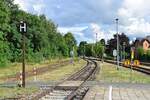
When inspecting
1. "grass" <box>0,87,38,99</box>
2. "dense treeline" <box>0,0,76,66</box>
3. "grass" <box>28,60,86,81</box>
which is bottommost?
"grass" <box>0,87,38,99</box>

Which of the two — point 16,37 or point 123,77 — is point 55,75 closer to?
point 123,77

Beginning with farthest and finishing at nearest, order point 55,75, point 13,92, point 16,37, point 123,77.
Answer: point 16,37 < point 55,75 < point 123,77 < point 13,92

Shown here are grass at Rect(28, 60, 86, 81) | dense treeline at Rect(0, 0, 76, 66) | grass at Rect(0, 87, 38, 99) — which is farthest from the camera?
dense treeline at Rect(0, 0, 76, 66)

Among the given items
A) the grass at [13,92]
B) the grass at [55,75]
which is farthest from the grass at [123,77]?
the grass at [13,92]

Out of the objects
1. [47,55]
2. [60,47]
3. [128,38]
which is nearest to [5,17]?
[47,55]

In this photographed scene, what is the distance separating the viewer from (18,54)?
81250 mm

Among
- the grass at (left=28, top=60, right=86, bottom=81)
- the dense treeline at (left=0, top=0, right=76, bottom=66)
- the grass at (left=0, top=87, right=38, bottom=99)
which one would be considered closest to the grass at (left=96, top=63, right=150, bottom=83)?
the grass at (left=28, top=60, right=86, bottom=81)

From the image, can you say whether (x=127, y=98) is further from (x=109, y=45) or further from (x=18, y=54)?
(x=109, y=45)

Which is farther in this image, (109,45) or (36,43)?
(109,45)

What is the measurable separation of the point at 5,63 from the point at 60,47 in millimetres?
78097

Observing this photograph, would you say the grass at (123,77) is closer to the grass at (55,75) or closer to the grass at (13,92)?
the grass at (55,75)

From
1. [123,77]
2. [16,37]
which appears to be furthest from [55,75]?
[16,37]

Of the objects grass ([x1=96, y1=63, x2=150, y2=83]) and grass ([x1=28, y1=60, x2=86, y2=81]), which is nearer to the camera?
grass ([x1=96, y1=63, x2=150, y2=83])

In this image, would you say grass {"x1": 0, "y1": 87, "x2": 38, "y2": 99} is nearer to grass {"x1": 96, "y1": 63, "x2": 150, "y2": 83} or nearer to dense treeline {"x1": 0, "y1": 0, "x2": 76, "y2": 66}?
grass {"x1": 96, "y1": 63, "x2": 150, "y2": 83}
